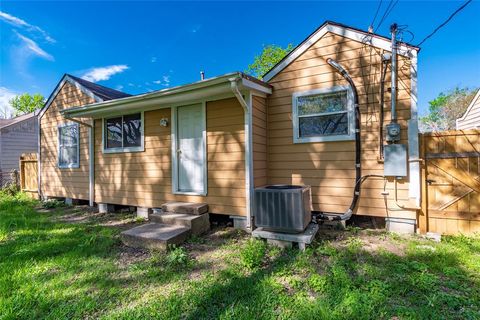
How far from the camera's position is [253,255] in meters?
2.87

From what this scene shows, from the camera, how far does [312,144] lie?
423 cm

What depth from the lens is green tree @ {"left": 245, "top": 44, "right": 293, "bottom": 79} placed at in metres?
17.4

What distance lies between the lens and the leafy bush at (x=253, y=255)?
2764mm

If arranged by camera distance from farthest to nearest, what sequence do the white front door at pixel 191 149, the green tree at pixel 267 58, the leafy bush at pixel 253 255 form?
1. the green tree at pixel 267 58
2. the white front door at pixel 191 149
3. the leafy bush at pixel 253 255

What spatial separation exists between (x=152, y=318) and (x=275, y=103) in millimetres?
3867

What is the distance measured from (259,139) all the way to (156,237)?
2.40m

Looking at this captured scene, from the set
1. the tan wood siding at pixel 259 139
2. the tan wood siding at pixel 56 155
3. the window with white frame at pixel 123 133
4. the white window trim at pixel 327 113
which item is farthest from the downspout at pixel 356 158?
the tan wood siding at pixel 56 155

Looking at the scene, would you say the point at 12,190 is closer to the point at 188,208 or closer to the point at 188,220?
the point at 188,208

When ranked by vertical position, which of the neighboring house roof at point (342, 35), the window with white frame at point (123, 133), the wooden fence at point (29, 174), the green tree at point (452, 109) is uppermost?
the green tree at point (452, 109)

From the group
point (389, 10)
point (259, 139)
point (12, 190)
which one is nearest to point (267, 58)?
point (389, 10)

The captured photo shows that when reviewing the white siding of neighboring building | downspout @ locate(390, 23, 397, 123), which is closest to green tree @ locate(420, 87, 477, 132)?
downspout @ locate(390, 23, 397, 123)

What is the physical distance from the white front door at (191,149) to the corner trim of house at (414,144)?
11.5 ft

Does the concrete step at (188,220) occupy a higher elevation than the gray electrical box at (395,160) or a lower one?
lower

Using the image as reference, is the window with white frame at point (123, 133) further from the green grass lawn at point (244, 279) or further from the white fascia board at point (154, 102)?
the green grass lawn at point (244, 279)
